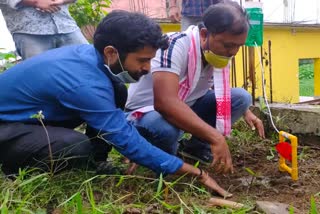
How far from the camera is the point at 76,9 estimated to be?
159 inches

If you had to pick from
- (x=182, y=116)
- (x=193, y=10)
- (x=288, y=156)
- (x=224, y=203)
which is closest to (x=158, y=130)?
(x=182, y=116)

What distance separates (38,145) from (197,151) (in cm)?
111

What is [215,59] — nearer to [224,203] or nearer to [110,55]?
[110,55]

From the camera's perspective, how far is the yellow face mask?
2.43 metres

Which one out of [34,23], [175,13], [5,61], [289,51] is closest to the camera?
[34,23]

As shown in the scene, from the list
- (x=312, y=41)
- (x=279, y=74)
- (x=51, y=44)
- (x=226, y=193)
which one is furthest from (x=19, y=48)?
(x=312, y=41)

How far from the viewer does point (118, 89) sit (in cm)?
226

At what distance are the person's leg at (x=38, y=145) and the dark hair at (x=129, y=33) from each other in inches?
17.2

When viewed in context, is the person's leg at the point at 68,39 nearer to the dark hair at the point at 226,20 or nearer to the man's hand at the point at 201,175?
the dark hair at the point at 226,20

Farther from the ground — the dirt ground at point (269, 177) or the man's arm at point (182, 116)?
the man's arm at point (182, 116)

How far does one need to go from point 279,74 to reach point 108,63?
699 centimetres

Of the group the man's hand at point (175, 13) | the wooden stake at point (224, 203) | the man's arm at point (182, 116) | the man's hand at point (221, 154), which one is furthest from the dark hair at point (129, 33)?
the man's hand at point (175, 13)

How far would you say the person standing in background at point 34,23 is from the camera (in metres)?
2.86

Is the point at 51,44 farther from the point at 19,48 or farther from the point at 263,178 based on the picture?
the point at 263,178
